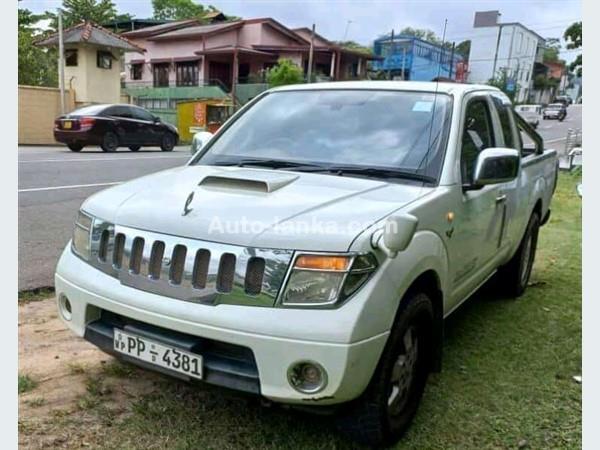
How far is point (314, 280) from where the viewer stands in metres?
2.17

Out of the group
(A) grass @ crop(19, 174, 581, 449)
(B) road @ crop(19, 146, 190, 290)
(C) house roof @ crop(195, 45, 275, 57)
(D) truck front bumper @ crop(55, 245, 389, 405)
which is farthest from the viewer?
(C) house roof @ crop(195, 45, 275, 57)

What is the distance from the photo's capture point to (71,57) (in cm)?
2612

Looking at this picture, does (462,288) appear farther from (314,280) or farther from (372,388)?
(314,280)

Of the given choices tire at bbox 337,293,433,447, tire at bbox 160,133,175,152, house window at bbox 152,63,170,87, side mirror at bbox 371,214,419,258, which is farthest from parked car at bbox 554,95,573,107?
side mirror at bbox 371,214,419,258

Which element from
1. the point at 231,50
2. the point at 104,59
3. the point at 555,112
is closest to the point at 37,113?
the point at 104,59

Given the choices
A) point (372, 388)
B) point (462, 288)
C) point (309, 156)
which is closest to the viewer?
point (372, 388)

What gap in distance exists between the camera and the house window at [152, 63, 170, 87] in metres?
39.0

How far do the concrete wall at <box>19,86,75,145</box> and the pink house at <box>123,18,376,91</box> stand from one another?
1352cm

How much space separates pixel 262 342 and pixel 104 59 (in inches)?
1075

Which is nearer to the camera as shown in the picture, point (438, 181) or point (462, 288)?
point (438, 181)

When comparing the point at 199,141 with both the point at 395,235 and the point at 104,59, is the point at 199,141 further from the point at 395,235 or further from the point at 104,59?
the point at 104,59

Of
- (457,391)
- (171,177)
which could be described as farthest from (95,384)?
(457,391)

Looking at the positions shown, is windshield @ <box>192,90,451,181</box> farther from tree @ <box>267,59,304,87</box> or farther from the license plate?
tree @ <box>267,59,304,87</box>

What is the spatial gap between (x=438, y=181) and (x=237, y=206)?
1.14 metres
